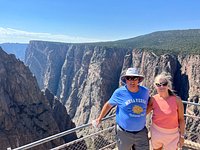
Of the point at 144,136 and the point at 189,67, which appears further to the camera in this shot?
the point at 189,67

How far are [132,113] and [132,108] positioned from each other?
0.10m

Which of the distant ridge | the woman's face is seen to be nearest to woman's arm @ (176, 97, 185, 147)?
the woman's face

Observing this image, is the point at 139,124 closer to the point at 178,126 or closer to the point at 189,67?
the point at 178,126

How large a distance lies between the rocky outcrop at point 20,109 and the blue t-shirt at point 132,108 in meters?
34.3

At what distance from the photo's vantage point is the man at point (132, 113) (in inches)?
254

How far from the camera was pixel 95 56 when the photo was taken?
10331 cm

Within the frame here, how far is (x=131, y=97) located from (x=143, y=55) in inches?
3046

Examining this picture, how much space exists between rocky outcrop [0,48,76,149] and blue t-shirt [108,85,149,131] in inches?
1349

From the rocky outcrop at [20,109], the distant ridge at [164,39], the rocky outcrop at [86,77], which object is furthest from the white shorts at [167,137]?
the distant ridge at [164,39]

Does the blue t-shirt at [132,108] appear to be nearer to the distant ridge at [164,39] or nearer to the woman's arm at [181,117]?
the woman's arm at [181,117]

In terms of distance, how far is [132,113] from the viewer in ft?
21.1

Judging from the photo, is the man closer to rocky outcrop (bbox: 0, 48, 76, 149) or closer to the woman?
the woman

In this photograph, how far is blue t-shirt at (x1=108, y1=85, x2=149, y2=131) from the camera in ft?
21.1

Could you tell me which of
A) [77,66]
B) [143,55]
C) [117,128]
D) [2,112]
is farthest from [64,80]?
[117,128]
